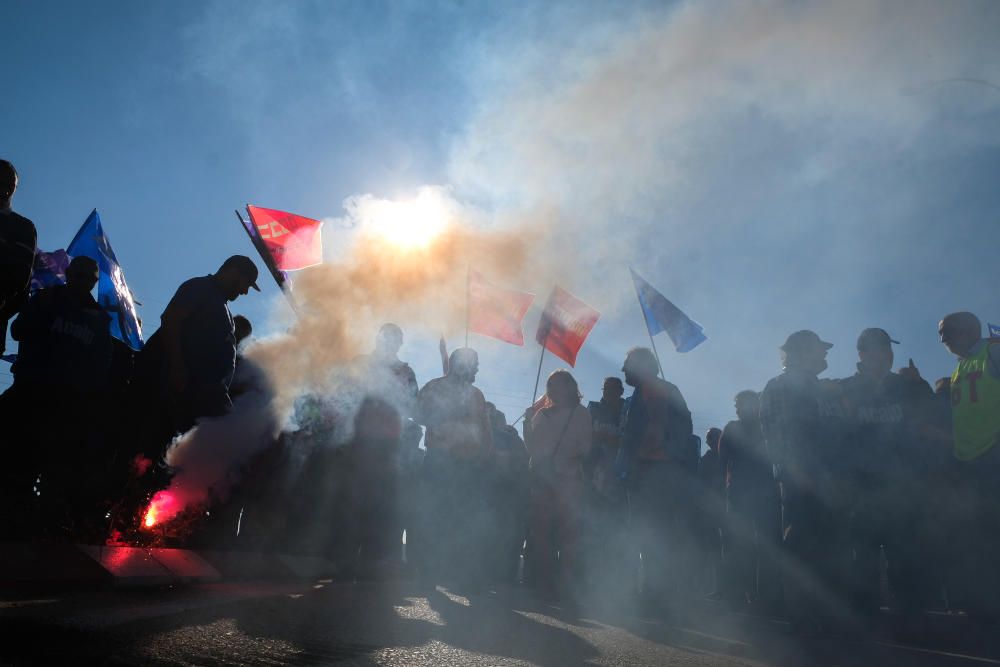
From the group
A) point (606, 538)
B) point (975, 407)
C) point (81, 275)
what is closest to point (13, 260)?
point (81, 275)

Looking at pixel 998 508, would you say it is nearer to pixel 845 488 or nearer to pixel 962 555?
pixel 962 555

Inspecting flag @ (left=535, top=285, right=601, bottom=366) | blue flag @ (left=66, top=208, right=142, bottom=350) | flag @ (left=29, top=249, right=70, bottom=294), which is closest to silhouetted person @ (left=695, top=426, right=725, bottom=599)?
flag @ (left=535, top=285, right=601, bottom=366)

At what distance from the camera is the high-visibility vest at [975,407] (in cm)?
475

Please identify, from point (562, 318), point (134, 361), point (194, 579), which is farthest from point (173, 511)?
point (562, 318)

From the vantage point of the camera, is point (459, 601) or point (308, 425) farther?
point (308, 425)

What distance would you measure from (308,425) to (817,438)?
4.12m

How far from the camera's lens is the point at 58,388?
161 inches

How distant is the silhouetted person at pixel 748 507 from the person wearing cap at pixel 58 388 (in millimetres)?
4952

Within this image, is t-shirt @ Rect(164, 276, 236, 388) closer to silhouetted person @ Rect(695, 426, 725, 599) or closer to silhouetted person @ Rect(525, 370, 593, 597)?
silhouetted person @ Rect(525, 370, 593, 597)

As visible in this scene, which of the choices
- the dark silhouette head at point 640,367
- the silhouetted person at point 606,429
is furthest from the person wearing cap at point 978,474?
the silhouetted person at point 606,429

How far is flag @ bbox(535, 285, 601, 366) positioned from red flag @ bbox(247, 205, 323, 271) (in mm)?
3546

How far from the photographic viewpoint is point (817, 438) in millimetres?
5016

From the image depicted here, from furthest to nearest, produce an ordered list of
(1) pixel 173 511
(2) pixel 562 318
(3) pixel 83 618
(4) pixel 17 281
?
(2) pixel 562 318 → (1) pixel 173 511 → (4) pixel 17 281 → (3) pixel 83 618

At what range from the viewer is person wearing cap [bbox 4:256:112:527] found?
3.98 meters
